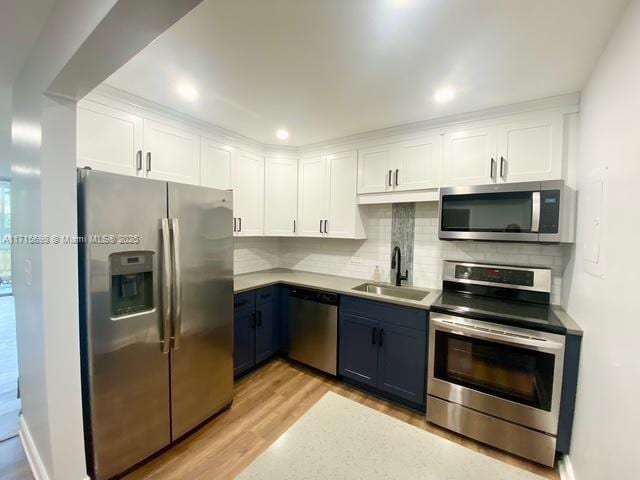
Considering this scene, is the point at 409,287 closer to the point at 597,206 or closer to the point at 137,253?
the point at 597,206

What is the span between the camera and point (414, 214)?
2.79 metres

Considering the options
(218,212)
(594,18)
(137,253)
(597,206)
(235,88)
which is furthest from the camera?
(218,212)

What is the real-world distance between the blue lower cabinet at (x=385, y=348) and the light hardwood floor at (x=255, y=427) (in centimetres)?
18

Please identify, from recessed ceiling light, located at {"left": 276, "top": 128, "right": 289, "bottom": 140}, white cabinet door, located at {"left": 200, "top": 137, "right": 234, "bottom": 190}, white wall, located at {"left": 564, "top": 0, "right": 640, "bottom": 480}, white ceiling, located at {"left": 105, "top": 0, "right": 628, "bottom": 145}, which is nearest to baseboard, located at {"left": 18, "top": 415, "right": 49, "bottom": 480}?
white cabinet door, located at {"left": 200, "top": 137, "right": 234, "bottom": 190}

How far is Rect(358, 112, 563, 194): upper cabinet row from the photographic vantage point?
198 centimetres

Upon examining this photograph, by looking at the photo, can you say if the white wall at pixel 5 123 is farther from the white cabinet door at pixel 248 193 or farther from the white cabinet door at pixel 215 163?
the white cabinet door at pixel 248 193

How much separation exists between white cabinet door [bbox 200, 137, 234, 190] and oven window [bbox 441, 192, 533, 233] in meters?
2.09

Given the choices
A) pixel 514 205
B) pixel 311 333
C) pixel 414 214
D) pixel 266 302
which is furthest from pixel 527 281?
pixel 266 302

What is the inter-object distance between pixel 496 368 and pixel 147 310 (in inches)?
92.3

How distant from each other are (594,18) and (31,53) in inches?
111

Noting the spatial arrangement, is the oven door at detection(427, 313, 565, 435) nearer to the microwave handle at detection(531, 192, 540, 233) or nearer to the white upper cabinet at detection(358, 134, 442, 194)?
the microwave handle at detection(531, 192, 540, 233)

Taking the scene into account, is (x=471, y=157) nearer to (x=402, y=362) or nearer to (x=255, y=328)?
(x=402, y=362)

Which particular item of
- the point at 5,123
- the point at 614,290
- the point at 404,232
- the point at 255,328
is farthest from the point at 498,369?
the point at 5,123

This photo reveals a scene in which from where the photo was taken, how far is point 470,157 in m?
2.25
